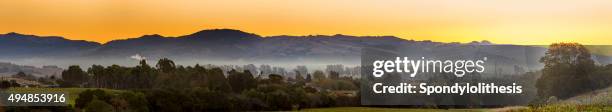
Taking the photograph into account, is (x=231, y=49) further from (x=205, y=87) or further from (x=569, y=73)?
(x=569, y=73)

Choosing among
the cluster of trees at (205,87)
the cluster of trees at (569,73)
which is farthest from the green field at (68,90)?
the cluster of trees at (569,73)

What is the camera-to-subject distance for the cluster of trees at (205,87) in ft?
109

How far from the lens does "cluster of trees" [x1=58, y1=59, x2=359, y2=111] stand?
33312mm

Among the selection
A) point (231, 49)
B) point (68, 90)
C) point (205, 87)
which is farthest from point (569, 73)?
point (68, 90)

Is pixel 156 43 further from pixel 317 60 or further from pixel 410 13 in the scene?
pixel 410 13

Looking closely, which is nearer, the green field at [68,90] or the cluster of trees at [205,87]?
the green field at [68,90]

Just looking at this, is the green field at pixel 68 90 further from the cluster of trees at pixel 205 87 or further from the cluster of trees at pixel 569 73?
the cluster of trees at pixel 569 73

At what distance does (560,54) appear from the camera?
33.6 metres

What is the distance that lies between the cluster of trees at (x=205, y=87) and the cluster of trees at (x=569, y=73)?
4.35 meters

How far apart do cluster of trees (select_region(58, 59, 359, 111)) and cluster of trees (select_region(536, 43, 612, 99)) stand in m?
4.35

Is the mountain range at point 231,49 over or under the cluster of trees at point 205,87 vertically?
over

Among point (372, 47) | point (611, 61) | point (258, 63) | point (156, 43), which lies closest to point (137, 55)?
point (156, 43)

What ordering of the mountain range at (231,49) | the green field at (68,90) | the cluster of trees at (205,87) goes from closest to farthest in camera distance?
the green field at (68,90)
the mountain range at (231,49)
the cluster of trees at (205,87)

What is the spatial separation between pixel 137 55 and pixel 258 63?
282 centimetres
